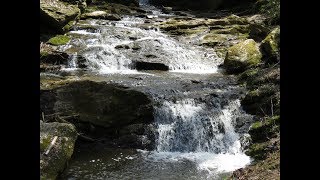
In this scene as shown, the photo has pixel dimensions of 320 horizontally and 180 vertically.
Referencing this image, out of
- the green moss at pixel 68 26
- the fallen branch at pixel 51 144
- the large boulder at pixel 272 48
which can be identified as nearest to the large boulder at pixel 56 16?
the green moss at pixel 68 26

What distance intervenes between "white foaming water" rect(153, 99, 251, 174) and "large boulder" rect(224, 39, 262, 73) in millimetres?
4289

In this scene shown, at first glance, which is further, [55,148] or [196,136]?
[196,136]

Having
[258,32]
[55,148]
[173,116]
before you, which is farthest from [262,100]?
[258,32]

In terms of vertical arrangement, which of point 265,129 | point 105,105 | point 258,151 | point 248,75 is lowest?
point 258,151

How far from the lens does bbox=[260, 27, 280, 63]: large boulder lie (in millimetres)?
14689

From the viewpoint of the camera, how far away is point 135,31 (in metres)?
21.1

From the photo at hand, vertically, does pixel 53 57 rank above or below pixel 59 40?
below

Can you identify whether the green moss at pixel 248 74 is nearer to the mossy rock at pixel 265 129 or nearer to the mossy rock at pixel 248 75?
the mossy rock at pixel 248 75

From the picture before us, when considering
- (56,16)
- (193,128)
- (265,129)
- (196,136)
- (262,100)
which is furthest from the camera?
(56,16)

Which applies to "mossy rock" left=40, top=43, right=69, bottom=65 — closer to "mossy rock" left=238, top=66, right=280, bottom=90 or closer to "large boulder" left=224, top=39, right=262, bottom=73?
"large boulder" left=224, top=39, right=262, bottom=73

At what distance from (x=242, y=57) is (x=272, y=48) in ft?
5.03

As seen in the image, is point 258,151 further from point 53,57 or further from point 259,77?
point 53,57

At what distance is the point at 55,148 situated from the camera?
8367 mm
